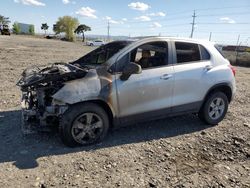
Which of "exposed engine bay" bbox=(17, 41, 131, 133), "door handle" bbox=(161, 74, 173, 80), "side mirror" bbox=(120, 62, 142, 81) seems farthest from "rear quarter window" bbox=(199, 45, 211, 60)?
"exposed engine bay" bbox=(17, 41, 131, 133)

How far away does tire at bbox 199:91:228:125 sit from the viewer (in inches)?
230

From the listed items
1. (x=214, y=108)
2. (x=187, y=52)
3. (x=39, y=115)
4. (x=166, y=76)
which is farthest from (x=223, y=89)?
(x=39, y=115)

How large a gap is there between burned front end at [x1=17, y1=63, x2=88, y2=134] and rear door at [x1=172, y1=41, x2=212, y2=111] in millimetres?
1796

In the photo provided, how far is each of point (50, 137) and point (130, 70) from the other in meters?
1.87

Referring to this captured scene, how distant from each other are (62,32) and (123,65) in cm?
10175

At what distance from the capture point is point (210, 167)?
14.1 ft

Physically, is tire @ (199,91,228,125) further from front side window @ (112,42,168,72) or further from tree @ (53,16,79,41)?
tree @ (53,16,79,41)

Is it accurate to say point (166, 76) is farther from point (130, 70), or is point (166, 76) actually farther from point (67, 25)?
point (67, 25)

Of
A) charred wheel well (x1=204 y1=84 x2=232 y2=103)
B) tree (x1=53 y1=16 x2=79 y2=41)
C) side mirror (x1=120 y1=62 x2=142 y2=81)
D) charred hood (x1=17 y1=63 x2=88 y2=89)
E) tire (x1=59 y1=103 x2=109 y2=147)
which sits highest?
tree (x1=53 y1=16 x2=79 y2=41)

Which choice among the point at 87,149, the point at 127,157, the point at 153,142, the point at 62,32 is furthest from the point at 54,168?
the point at 62,32

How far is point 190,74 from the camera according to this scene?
543cm

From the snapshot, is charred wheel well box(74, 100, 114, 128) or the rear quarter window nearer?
charred wheel well box(74, 100, 114, 128)

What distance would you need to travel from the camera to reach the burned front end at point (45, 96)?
4523 mm

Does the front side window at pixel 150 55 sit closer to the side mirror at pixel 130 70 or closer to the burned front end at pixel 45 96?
the side mirror at pixel 130 70
